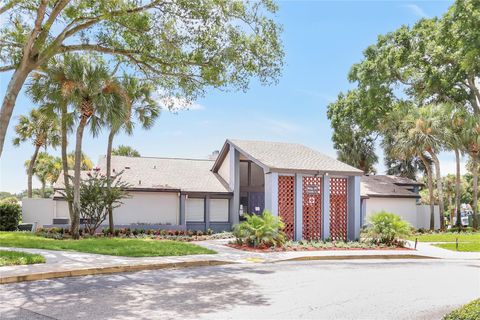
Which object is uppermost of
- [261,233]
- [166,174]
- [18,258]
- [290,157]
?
[290,157]

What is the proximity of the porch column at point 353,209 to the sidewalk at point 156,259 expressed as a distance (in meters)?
3.72

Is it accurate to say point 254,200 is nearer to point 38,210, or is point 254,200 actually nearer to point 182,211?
point 182,211

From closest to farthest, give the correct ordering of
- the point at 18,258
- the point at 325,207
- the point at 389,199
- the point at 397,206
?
the point at 18,258
the point at 325,207
the point at 389,199
the point at 397,206

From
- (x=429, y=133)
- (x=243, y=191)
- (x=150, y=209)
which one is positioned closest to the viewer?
(x=150, y=209)

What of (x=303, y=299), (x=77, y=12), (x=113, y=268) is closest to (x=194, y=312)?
(x=303, y=299)

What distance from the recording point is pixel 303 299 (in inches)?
345

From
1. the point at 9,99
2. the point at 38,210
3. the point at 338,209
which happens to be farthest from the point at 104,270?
the point at 38,210

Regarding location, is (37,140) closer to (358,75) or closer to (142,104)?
(142,104)

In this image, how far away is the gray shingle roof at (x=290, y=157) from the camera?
70.9ft

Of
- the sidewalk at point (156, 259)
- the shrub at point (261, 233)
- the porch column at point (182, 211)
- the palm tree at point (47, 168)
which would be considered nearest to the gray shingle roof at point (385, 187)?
the porch column at point (182, 211)

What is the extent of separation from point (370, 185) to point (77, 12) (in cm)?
2365

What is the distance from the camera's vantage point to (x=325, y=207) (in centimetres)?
2181

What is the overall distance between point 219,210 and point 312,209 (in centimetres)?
737

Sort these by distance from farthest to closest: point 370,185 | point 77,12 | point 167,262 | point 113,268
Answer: point 370,185
point 77,12
point 167,262
point 113,268
